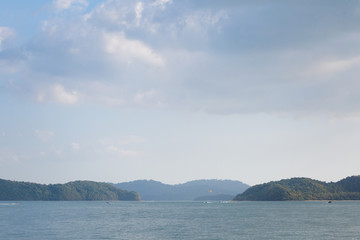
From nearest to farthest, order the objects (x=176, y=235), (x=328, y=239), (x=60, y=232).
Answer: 1. (x=328, y=239)
2. (x=176, y=235)
3. (x=60, y=232)

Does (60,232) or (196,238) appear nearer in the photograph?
(196,238)

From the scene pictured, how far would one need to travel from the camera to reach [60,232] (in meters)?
107

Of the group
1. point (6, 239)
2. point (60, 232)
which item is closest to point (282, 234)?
point (60, 232)

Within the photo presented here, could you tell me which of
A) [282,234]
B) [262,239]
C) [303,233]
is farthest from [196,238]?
[303,233]

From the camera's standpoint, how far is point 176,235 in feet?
330

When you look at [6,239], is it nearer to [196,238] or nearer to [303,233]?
[196,238]

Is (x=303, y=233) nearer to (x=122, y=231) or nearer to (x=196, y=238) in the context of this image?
(x=196, y=238)

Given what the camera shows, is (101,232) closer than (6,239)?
No

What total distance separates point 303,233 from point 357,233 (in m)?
13.7

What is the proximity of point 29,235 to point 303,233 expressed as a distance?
72.6 metres

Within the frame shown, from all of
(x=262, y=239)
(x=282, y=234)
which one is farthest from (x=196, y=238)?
(x=282, y=234)

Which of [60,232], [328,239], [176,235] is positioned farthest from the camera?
[60,232]

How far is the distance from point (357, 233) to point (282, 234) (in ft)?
65.3

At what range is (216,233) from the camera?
106 m
